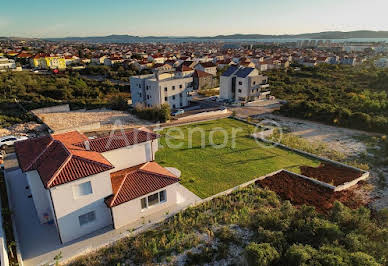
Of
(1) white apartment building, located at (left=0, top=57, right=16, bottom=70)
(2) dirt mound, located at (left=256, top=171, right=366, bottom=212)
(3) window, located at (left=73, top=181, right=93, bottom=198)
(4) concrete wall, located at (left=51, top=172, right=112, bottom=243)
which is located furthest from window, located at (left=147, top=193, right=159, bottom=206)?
(1) white apartment building, located at (left=0, top=57, right=16, bottom=70)

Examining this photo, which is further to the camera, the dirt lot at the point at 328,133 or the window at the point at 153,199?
the dirt lot at the point at 328,133

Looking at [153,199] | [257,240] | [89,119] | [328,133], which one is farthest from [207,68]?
[257,240]

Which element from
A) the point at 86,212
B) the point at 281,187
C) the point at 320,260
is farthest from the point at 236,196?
the point at 86,212

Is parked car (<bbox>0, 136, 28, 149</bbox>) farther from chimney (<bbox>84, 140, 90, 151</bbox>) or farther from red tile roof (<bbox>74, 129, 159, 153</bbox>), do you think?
red tile roof (<bbox>74, 129, 159, 153</bbox>)

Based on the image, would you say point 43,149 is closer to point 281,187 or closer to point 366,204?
point 281,187

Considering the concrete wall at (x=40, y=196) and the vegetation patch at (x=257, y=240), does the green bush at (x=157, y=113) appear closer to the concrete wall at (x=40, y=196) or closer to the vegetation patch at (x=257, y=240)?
the vegetation patch at (x=257, y=240)

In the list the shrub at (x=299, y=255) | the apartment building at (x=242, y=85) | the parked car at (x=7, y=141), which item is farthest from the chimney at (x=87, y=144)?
the apartment building at (x=242, y=85)
